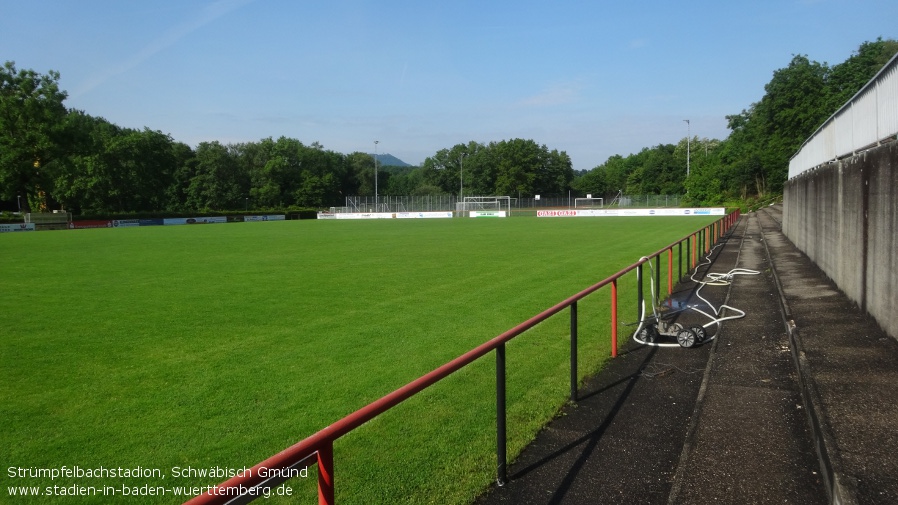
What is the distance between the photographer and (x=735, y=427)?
5.00m

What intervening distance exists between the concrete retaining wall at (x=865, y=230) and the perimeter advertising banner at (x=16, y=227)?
6233 cm

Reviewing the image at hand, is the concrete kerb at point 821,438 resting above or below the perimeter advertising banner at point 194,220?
below

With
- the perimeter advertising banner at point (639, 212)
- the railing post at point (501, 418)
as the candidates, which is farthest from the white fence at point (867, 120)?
the perimeter advertising banner at point (639, 212)

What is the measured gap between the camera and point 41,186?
2689 inches

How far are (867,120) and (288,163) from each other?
105048mm

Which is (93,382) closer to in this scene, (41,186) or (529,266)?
(529,266)

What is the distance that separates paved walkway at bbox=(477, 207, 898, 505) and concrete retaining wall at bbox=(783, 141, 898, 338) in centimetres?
44

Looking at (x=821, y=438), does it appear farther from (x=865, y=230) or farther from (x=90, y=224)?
(x=90, y=224)

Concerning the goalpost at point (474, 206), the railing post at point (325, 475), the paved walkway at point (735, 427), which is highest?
the goalpost at point (474, 206)

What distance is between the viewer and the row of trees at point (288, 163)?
6769 centimetres

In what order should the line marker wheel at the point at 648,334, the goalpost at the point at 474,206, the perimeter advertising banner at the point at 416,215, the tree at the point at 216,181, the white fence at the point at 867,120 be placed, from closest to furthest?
the white fence at the point at 867,120
the line marker wheel at the point at 648,334
the perimeter advertising banner at the point at 416,215
the goalpost at the point at 474,206
the tree at the point at 216,181

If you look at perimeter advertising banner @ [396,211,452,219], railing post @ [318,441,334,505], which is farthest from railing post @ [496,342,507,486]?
perimeter advertising banner @ [396,211,452,219]

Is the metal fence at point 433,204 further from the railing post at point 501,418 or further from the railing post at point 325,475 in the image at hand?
the railing post at point 325,475

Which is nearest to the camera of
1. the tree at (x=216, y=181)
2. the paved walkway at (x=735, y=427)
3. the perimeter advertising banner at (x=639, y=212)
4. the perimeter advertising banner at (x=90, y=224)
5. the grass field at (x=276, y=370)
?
the paved walkway at (x=735, y=427)
